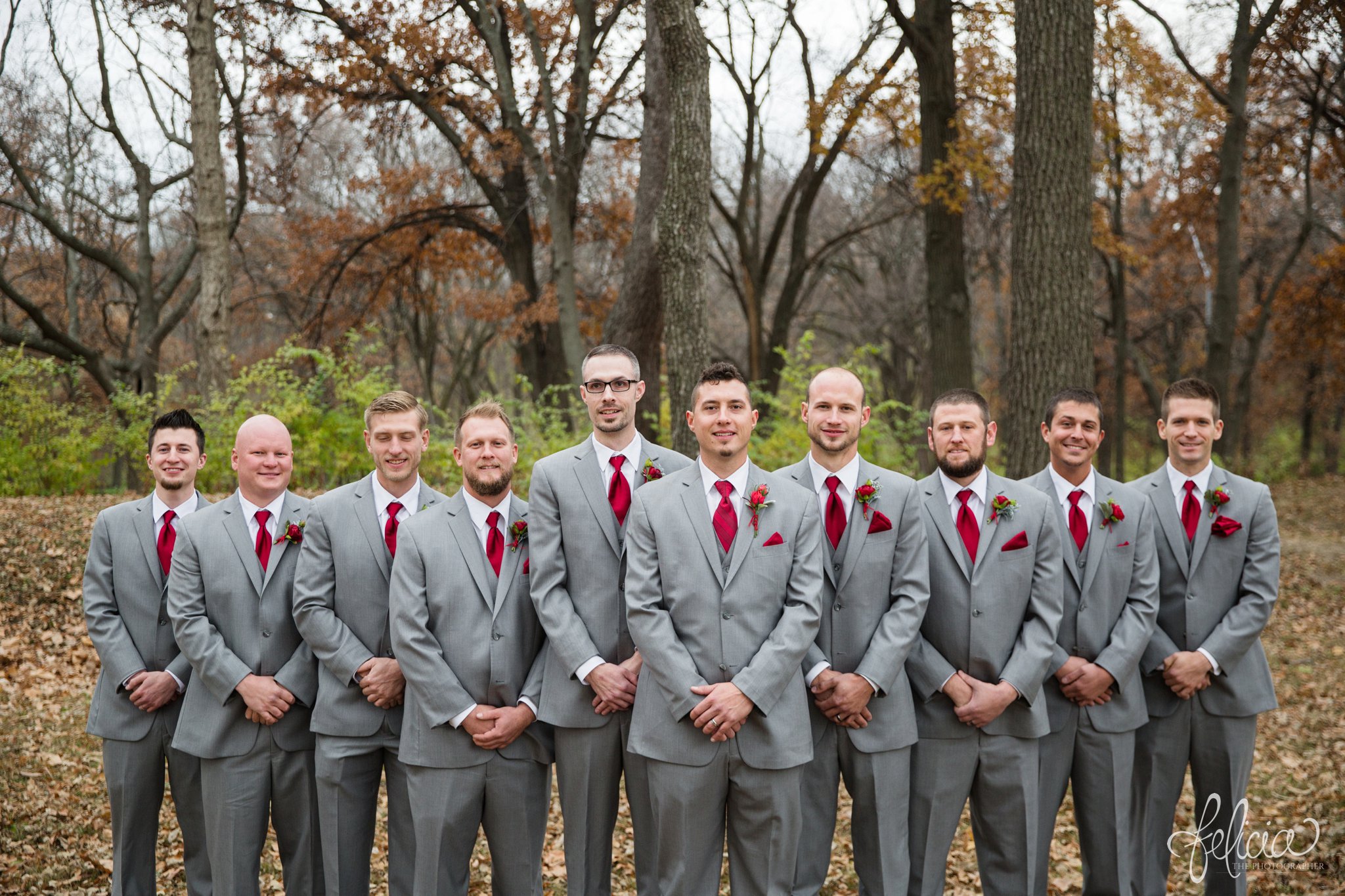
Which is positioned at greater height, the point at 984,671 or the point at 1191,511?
the point at 1191,511

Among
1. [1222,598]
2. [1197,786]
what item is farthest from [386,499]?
[1197,786]

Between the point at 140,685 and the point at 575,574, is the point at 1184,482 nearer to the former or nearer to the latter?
the point at 575,574

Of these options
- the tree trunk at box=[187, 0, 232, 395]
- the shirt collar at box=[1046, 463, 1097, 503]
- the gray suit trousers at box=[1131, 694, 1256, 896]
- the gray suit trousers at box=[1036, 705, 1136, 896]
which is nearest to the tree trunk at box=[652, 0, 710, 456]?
the shirt collar at box=[1046, 463, 1097, 503]

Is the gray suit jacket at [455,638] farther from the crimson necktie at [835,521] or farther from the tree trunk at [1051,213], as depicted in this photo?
the tree trunk at [1051,213]

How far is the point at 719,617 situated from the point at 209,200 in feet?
31.5

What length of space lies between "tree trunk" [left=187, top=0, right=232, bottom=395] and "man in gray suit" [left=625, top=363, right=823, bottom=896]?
28.7 feet

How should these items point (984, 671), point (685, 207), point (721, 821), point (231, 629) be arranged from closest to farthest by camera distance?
point (721, 821) < point (984, 671) < point (231, 629) < point (685, 207)

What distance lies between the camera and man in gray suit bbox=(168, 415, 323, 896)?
4082 mm

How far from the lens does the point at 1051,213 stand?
7.72 metres

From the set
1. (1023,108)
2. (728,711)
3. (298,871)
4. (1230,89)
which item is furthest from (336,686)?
(1230,89)

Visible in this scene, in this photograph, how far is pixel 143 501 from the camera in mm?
4523

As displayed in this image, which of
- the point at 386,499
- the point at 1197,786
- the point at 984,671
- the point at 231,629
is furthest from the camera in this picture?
the point at 1197,786

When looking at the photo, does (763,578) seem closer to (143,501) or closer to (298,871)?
(298,871)

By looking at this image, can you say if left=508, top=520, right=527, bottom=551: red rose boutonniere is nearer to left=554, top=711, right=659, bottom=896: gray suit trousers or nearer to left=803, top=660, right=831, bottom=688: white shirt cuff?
left=554, top=711, right=659, bottom=896: gray suit trousers
